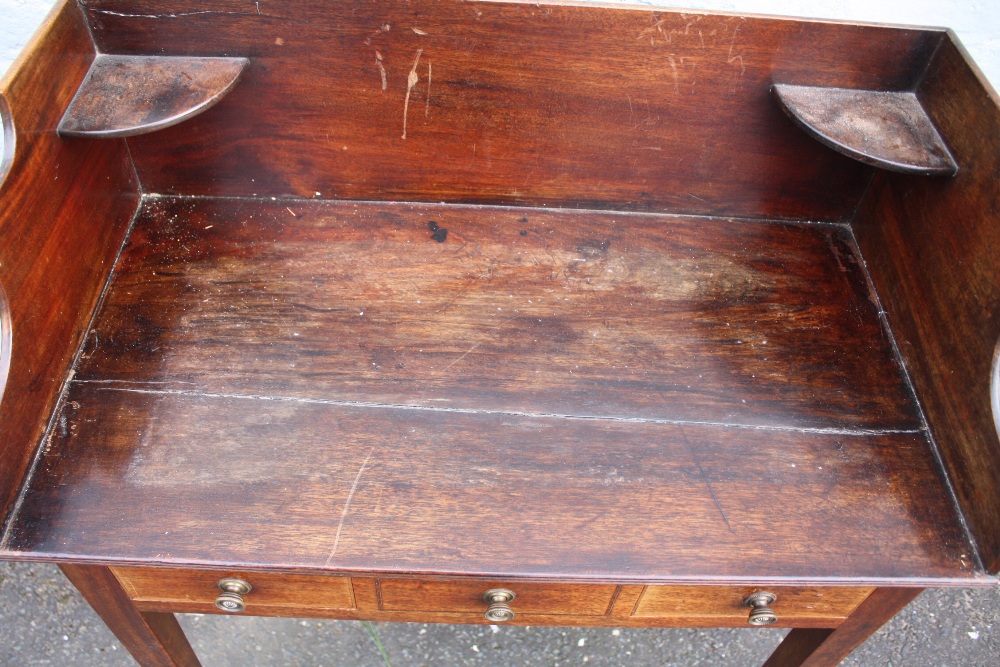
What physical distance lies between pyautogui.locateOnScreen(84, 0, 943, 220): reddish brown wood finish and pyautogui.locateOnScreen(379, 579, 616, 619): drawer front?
0.74 meters

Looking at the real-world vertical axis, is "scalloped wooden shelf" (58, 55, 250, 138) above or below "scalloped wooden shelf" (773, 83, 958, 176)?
below

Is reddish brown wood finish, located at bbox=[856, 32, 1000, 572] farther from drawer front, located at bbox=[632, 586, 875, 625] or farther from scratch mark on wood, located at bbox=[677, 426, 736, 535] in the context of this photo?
scratch mark on wood, located at bbox=[677, 426, 736, 535]

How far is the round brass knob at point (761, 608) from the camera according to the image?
1.20m

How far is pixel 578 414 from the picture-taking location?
1222 mm

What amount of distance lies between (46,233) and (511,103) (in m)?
0.79

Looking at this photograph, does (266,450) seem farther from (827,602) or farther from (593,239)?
(827,602)

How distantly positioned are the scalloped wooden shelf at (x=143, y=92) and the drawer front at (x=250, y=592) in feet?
2.24

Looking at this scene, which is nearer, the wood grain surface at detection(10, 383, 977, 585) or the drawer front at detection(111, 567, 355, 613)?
the wood grain surface at detection(10, 383, 977, 585)

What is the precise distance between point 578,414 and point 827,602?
→ 1.62 feet

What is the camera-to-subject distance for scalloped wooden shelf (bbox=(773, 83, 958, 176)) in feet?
4.32

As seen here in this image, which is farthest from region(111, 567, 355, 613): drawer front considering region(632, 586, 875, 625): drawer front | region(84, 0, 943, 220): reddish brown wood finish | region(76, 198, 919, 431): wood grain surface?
region(84, 0, 943, 220): reddish brown wood finish

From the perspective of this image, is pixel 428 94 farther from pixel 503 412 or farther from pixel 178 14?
pixel 503 412

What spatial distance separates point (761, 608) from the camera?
4.00 feet

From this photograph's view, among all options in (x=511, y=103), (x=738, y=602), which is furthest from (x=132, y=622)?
(x=511, y=103)
